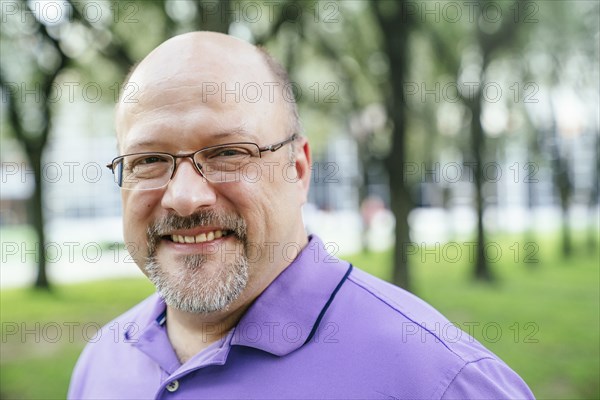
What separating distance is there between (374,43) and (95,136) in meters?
9.99

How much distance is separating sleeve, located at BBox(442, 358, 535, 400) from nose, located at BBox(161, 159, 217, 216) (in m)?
0.82

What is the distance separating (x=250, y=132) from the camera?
176 cm

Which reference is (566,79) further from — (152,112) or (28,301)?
(152,112)

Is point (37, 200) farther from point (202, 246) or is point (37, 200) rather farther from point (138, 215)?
point (202, 246)

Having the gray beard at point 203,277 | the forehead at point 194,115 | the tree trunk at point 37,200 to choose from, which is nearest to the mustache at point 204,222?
the gray beard at point 203,277

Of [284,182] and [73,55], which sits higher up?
[73,55]

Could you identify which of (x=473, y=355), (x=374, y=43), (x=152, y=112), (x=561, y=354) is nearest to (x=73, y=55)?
(x=374, y=43)

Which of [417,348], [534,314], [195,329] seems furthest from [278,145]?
[534,314]

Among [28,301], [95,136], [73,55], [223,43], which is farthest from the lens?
[95,136]

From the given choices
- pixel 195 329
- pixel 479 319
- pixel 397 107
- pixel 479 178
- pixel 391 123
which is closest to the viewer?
pixel 195 329

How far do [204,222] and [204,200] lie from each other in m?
0.07

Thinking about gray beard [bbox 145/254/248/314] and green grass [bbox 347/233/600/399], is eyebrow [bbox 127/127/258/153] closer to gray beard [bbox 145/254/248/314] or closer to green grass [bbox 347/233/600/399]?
gray beard [bbox 145/254/248/314]

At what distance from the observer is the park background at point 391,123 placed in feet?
28.0

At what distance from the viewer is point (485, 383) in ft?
4.90
